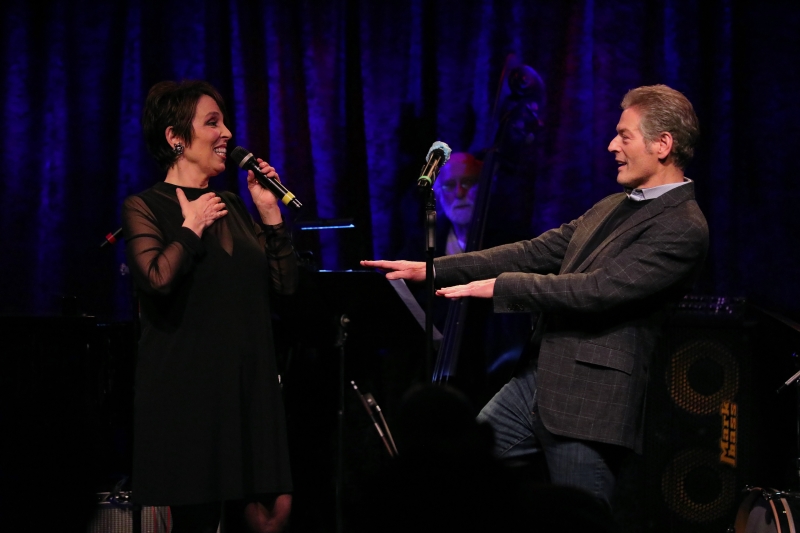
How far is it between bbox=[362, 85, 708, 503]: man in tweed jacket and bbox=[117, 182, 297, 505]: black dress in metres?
0.59

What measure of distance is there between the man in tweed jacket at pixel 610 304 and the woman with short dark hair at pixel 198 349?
61 centimetres

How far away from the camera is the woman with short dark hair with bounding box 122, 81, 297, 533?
2.27 metres

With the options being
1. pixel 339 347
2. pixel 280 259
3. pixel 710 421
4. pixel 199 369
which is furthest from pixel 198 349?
pixel 710 421

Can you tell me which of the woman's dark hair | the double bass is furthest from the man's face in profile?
the woman's dark hair

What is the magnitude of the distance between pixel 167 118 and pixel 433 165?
84cm

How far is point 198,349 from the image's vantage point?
2305 mm

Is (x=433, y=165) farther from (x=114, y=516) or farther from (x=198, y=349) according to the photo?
(x=114, y=516)

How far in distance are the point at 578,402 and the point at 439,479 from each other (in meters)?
1.33

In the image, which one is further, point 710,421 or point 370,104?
point 370,104

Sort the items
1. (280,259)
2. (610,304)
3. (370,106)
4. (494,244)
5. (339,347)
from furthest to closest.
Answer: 1. (370,106)
2. (494,244)
3. (339,347)
4. (280,259)
5. (610,304)

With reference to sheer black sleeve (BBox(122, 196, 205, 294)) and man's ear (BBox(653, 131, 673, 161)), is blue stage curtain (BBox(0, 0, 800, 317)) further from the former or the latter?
sheer black sleeve (BBox(122, 196, 205, 294))

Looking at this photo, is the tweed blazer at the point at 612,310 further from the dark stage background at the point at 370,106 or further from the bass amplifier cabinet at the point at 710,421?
the dark stage background at the point at 370,106

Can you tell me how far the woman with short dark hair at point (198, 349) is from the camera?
227 cm

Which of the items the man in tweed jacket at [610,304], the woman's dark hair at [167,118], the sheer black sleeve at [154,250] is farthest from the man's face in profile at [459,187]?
the sheer black sleeve at [154,250]
